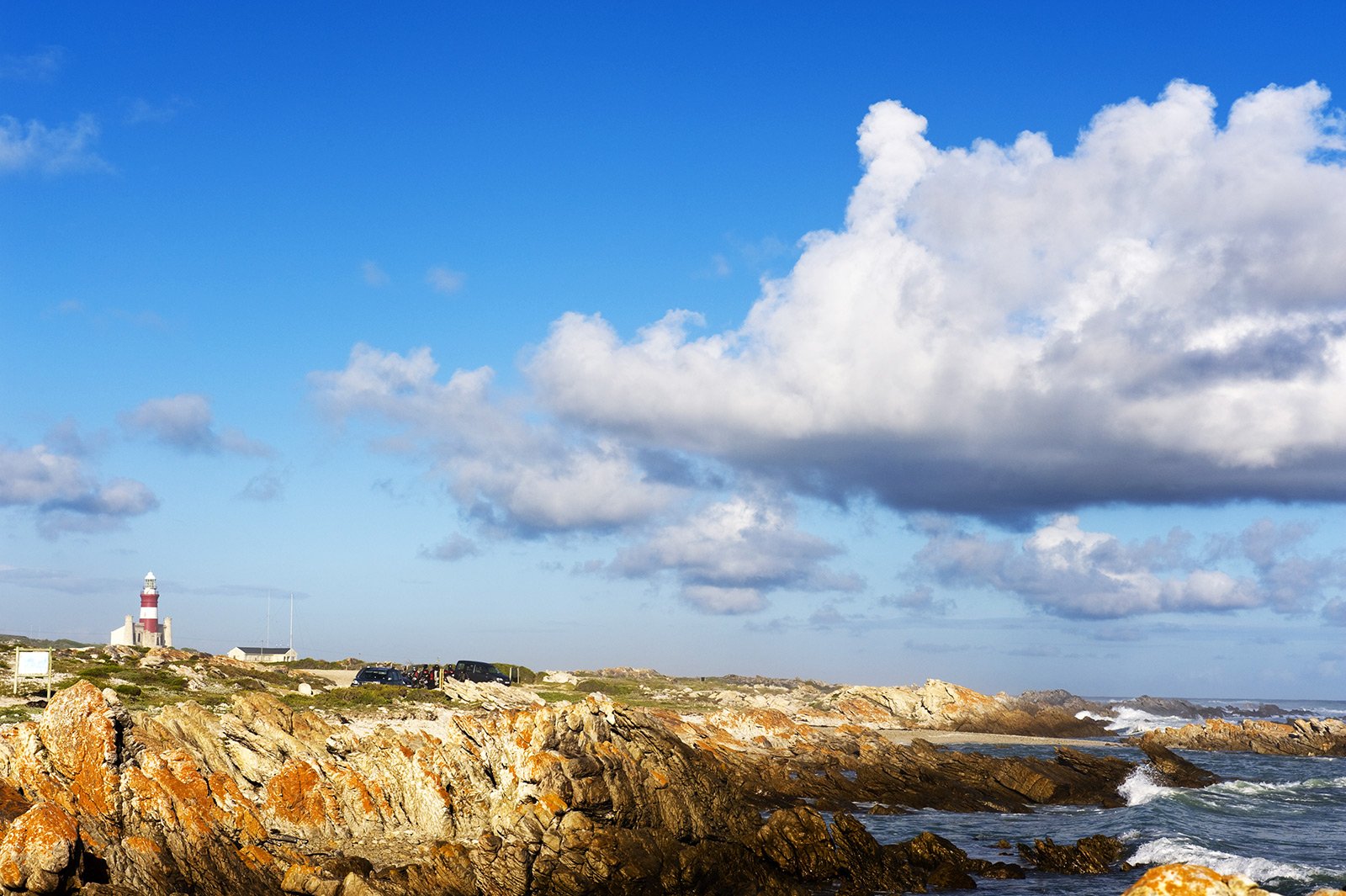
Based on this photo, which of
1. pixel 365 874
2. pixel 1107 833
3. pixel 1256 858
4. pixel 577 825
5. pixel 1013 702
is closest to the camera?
pixel 365 874

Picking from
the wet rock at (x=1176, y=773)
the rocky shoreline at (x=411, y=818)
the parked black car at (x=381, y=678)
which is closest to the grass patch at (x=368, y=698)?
the parked black car at (x=381, y=678)

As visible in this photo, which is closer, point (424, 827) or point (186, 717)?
point (424, 827)

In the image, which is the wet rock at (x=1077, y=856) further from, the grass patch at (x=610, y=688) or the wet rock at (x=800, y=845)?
the grass patch at (x=610, y=688)

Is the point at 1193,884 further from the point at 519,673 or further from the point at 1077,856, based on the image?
the point at 519,673

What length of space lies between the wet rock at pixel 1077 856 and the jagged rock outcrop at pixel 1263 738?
55197mm

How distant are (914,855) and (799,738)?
3299 centimetres

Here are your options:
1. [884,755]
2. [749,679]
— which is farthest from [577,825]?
[749,679]

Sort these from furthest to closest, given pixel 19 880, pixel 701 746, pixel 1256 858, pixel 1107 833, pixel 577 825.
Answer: pixel 701 746
pixel 1107 833
pixel 1256 858
pixel 577 825
pixel 19 880

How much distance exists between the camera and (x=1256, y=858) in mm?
34156

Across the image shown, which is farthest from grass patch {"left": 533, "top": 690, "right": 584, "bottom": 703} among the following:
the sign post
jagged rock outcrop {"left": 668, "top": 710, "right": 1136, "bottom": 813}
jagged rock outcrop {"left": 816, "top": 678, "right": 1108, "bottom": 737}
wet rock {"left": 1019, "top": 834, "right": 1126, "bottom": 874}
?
wet rock {"left": 1019, "top": 834, "right": 1126, "bottom": 874}

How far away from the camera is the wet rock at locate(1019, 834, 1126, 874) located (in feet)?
107

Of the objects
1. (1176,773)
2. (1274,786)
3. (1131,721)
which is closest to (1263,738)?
(1274,786)

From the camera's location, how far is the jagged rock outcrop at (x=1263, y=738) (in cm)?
8588

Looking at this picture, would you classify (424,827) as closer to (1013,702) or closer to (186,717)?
(186,717)
